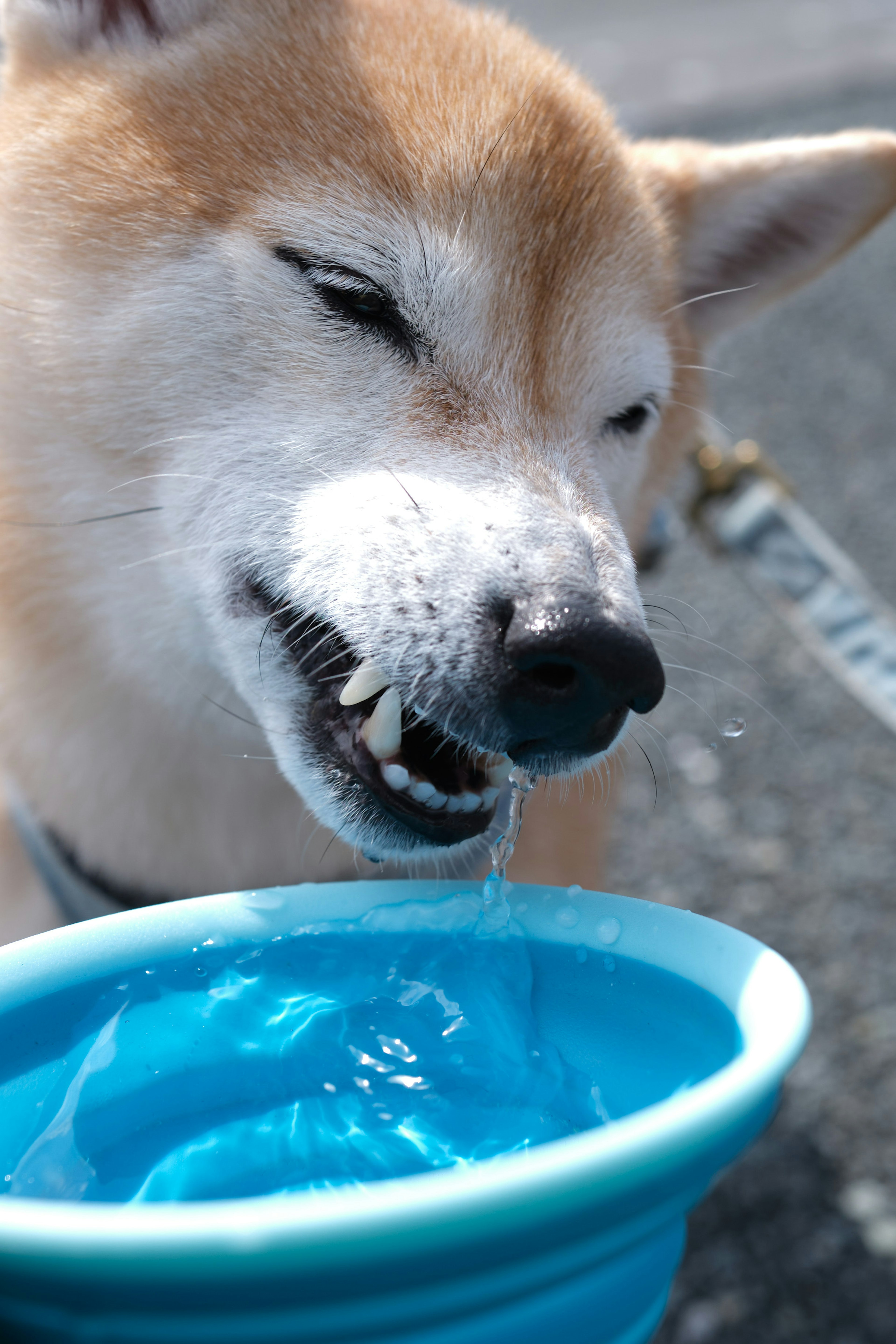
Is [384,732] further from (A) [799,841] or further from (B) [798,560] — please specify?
(A) [799,841]

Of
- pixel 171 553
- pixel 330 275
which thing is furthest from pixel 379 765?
pixel 330 275

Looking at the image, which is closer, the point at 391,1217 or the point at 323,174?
the point at 391,1217

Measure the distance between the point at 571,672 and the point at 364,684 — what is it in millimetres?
250

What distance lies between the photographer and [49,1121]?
2.69 feet

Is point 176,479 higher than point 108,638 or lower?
higher

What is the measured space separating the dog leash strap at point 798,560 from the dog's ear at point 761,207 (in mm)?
359

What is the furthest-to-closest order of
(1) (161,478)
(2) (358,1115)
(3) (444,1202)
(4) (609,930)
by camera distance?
(1) (161,478) < (4) (609,930) < (2) (358,1115) < (3) (444,1202)

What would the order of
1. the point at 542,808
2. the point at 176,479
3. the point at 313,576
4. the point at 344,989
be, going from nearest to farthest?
the point at 344,989, the point at 313,576, the point at 176,479, the point at 542,808

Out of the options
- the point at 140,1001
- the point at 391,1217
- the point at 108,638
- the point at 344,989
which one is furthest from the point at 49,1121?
the point at 108,638

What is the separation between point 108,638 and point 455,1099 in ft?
Answer: 2.67

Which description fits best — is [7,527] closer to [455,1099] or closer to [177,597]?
[177,597]

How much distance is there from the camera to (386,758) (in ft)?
3.88

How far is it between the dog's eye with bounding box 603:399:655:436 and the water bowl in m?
0.70

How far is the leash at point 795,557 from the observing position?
2072 mm
